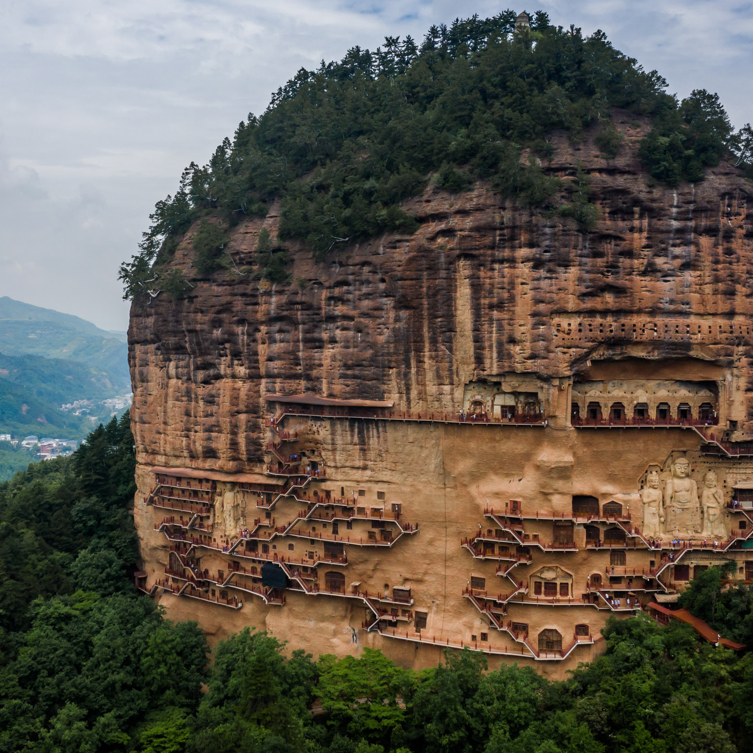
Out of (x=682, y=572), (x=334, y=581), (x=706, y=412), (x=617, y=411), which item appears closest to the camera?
(x=682, y=572)

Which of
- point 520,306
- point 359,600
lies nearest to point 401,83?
point 520,306

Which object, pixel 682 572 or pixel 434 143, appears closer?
pixel 682 572

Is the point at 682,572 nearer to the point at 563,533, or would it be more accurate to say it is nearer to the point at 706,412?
the point at 563,533

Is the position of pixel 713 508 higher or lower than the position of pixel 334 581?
higher

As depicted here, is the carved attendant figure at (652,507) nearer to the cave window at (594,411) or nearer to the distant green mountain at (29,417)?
the cave window at (594,411)

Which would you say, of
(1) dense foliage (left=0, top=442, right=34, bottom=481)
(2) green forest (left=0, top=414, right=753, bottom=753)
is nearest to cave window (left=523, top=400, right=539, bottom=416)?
(2) green forest (left=0, top=414, right=753, bottom=753)

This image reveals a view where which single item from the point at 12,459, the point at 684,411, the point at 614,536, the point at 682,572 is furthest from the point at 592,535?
the point at 12,459

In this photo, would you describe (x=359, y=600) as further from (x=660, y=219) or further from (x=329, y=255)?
(x=660, y=219)
